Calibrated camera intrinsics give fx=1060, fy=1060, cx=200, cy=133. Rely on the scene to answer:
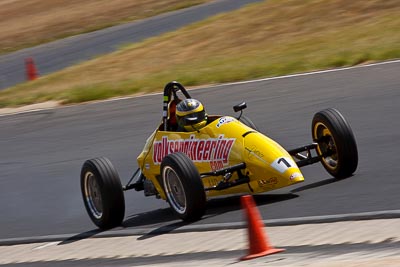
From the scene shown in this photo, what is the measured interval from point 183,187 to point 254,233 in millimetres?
2473

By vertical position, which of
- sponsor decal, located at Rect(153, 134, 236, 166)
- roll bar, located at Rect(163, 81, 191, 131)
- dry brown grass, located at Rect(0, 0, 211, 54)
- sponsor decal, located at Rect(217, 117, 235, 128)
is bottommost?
sponsor decal, located at Rect(153, 134, 236, 166)

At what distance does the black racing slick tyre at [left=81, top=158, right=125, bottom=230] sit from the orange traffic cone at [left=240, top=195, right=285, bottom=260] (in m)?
3.39

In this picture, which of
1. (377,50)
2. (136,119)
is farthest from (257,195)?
(377,50)

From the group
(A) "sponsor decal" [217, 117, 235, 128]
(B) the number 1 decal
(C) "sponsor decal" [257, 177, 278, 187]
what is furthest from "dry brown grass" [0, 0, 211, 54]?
(B) the number 1 decal

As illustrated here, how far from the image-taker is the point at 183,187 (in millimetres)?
10984

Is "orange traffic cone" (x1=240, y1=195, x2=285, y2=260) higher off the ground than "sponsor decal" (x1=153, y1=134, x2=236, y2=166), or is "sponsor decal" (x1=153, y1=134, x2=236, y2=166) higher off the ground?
"sponsor decal" (x1=153, y1=134, x2=236, y2=166)

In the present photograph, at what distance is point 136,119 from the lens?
66.9 feet

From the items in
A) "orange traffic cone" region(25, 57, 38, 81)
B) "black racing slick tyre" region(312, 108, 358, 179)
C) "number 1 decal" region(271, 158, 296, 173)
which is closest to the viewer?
"number 1 decal" region(271, 158, 296, 173)

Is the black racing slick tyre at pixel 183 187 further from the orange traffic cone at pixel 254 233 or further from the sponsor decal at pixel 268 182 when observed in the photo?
the orange traffic cone at pixel 254 233

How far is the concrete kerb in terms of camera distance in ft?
31.9

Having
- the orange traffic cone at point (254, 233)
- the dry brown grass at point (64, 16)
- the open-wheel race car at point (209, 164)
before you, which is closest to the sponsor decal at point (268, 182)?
the open-wheel race car at point (209, 164)

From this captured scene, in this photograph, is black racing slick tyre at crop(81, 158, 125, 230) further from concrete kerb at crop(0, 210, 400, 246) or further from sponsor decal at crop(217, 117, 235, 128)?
sponsor decal at crop(217, 117, 235, 128)

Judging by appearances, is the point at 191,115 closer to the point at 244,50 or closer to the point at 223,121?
the point at 223,121

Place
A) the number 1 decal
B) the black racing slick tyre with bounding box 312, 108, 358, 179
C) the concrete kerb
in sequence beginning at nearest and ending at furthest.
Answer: the concrete kerb → the number 1 decal → the black racing slick tyre with bounding box 312, 108, 358, 179
